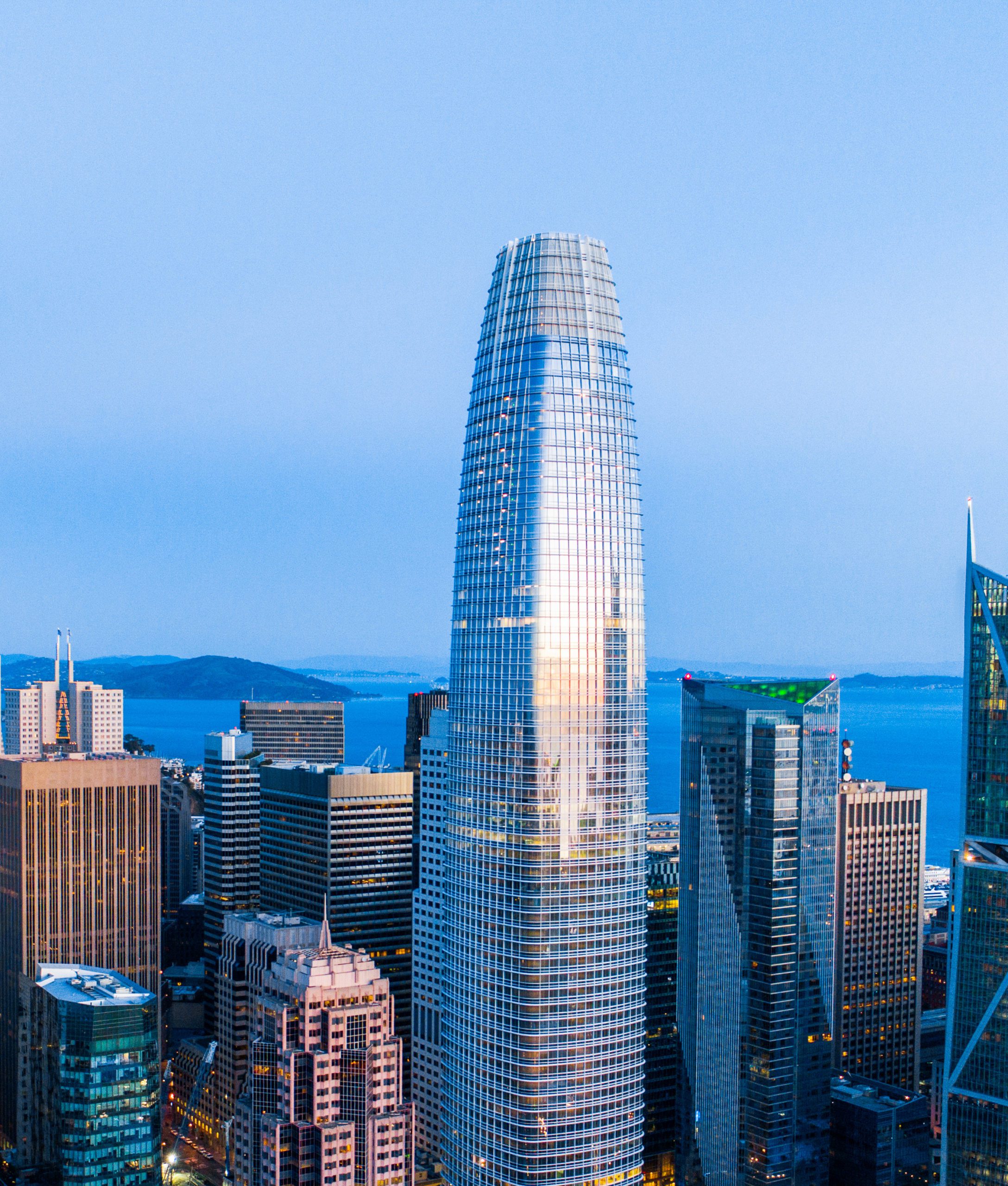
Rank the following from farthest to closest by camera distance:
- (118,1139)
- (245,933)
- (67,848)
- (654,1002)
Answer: (67,848) < (245,933) < (654,1002) < (118,1139)

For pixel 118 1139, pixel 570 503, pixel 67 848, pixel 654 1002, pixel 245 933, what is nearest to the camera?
pixel 570 503

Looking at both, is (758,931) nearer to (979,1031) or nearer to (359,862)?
(979,1031)

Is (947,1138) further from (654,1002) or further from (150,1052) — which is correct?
(150,1052)

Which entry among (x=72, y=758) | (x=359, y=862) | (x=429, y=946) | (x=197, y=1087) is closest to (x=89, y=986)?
(x=197, y=1087)

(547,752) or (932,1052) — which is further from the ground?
(547,752)

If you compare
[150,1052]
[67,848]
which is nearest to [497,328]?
[150,1052]

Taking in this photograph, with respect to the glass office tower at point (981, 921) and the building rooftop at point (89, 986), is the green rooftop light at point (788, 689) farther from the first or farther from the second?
the building rooftop at point (89, 986)
